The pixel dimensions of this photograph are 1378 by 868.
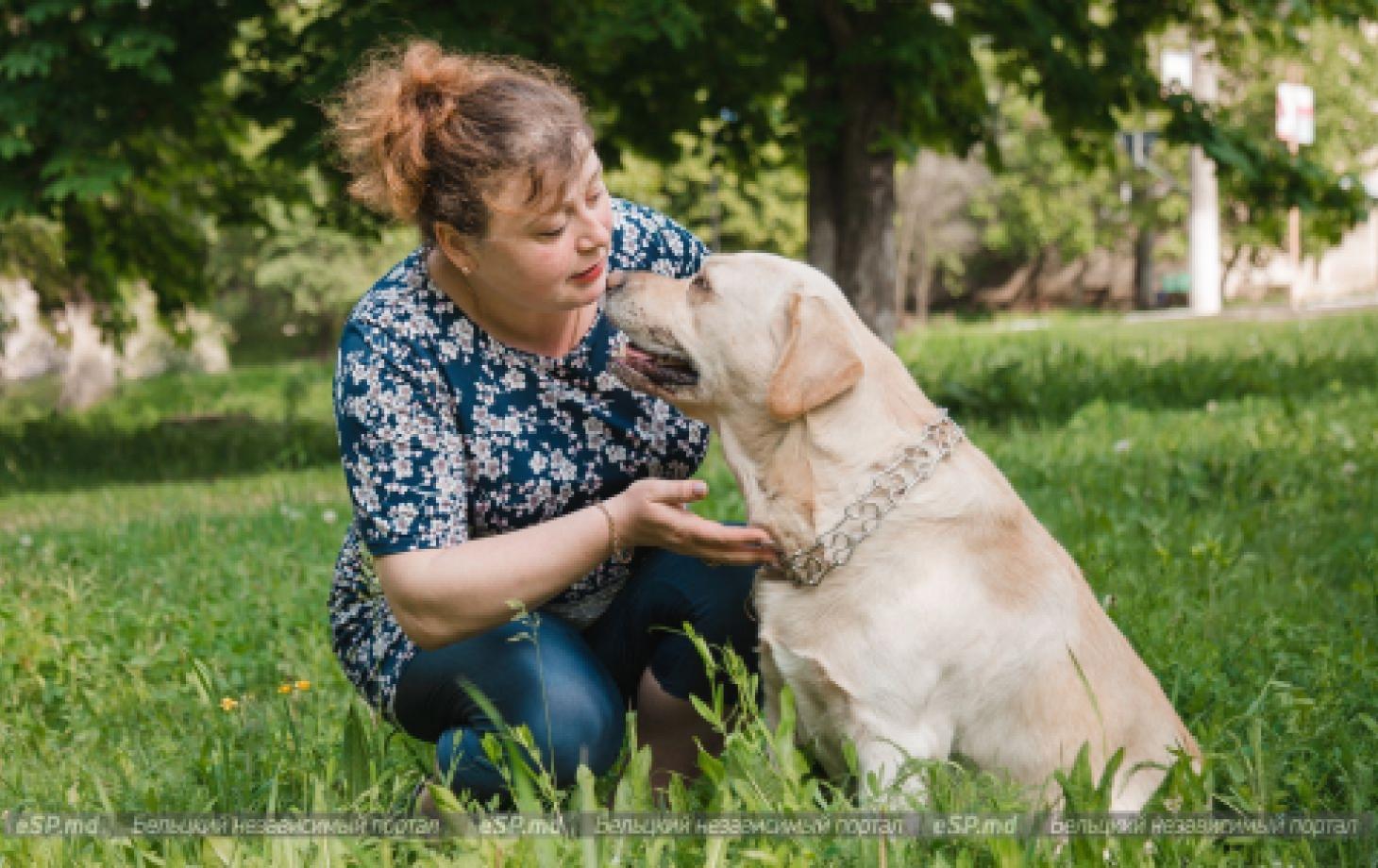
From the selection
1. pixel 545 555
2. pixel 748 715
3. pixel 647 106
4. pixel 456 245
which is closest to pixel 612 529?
pixel 545 555

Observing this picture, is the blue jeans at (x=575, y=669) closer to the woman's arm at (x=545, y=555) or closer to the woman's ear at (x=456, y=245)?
the woman's arm at (x=545, y=555)

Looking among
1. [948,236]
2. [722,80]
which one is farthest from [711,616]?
[948,236]

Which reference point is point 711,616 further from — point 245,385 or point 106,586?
point 245,385

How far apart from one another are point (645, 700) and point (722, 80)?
753 centimetres

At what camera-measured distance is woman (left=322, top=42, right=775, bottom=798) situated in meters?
3.01

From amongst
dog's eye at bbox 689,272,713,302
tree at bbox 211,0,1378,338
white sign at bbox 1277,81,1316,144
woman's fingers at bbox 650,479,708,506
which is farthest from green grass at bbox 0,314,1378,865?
white sign at bbox 1277,81,1316,144

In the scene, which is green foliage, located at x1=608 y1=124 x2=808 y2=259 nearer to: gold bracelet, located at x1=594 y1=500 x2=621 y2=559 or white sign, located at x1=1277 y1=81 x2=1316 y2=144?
white sign, located at x1=1277 y1=81 x2=1316 y2=144

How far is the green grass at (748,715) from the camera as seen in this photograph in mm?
2725

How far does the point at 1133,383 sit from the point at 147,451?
7920 millimetres

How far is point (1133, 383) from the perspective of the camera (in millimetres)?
10984

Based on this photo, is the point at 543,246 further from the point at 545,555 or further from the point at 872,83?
the point at 872,83

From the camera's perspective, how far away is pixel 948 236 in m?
37.4

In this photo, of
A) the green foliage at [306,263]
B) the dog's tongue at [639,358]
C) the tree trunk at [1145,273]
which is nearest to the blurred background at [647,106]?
the dog's tongue at [639,358]

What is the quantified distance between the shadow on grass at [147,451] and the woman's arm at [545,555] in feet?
22.6
